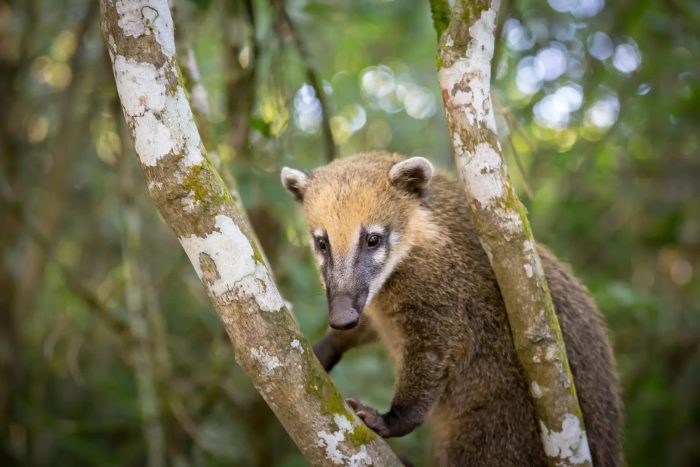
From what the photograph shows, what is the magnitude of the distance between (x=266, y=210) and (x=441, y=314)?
8.15 ft

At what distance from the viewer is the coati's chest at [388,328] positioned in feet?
12.2

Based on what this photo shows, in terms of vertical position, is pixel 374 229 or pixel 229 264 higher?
pixel 229 264

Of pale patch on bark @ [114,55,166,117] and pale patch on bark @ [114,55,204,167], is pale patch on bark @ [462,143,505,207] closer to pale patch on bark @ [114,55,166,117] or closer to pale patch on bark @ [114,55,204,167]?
pale patch on bark @ [114,55,204,167]

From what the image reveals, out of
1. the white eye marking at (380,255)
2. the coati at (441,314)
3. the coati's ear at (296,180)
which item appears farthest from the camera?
the coati's ear at (296,180)

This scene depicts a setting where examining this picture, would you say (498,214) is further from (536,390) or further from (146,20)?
(146,20)

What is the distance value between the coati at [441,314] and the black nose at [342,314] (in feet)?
0.03

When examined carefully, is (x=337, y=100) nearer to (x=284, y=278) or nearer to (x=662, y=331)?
(x=284, y=278)

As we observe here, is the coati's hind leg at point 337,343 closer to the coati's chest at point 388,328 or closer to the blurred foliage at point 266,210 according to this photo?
the coati's chest at point 388,328

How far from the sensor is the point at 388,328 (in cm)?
388

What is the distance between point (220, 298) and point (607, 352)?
2.30 meters

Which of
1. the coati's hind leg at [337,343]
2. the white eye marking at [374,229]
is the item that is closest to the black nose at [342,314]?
the white eye marking at [374,229]

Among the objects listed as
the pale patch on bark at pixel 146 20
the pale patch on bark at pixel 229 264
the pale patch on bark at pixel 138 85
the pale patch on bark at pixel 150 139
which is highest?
the pale patch on bark at pixel 146 20

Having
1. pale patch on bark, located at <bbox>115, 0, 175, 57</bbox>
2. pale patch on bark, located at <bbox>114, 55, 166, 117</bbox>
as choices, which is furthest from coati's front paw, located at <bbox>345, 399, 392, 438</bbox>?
pale patch on bark, located at <bbox>115, 0, 175, 57</bbox>

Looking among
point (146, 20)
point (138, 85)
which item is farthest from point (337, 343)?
point (146, 20)
